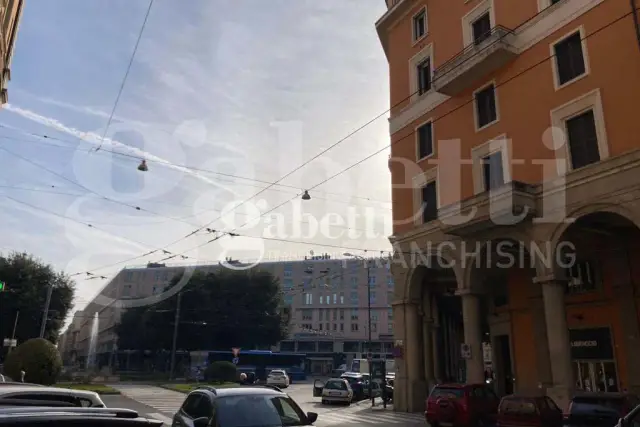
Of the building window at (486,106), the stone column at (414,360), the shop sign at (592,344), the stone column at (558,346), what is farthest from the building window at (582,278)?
the building window at (486,106)

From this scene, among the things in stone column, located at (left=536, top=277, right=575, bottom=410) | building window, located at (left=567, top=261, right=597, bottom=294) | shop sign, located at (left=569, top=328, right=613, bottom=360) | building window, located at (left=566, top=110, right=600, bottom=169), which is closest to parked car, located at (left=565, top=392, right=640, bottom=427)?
stone column, located at (left=536, top=277, right=575, bottom=410)

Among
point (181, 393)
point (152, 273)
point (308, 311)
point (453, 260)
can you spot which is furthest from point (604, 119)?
point (152, 273)

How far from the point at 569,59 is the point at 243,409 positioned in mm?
16651

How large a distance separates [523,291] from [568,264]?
405 centimetres

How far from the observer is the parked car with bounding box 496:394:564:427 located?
13.4m

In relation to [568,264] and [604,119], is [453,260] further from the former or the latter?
[604,119]

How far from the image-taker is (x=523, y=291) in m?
22.5

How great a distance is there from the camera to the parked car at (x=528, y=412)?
44.1ft

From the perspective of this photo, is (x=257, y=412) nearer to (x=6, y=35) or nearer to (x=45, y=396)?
(x=45, y=396)

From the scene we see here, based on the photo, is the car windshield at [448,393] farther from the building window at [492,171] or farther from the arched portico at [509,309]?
the building window at [492,171]

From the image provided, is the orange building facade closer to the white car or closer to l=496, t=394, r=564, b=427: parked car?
l=496, t=394, r=564, b=427: parked car

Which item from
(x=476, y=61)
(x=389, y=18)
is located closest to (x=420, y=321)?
(x=476, y=61)

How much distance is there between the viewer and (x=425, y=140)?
943 inches

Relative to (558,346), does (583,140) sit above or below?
above
